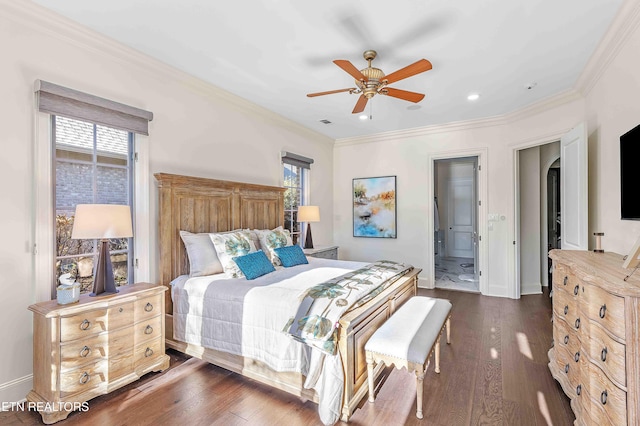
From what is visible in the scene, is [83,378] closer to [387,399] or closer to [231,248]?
[231,248]

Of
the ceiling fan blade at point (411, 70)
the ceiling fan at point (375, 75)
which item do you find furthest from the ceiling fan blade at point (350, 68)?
the ceiling fan blade at point (411, 70)

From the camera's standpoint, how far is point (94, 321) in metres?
2.12

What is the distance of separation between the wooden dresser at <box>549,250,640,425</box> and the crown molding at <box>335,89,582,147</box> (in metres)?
2.59

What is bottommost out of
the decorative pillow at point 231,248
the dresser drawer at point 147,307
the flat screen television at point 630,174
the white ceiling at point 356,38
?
the dresser drawer at point 147,307

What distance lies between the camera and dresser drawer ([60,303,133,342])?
6.53ft

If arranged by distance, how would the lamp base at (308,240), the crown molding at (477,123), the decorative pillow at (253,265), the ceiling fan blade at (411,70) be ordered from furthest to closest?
the lamp base at (308,240) < the crown molding at (477,123) < the decorative pillow at (253,265) < the ceiling fan blade at (411,70)

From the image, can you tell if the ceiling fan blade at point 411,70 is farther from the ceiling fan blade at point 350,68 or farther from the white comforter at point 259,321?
the white comforter at point 259,321

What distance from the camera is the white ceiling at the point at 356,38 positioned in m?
2.21

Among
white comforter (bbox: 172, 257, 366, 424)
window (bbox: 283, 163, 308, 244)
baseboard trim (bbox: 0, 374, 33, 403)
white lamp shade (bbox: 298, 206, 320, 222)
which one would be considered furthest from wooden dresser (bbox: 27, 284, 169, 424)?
window (bbox: 283, 163, 308, 244)

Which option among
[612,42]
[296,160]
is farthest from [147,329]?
[612,42]

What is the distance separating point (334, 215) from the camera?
619cm

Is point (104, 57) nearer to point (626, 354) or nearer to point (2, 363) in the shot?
point (2, 363)

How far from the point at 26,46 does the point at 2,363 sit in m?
2.24

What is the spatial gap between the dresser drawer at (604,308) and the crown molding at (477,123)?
3140mm
